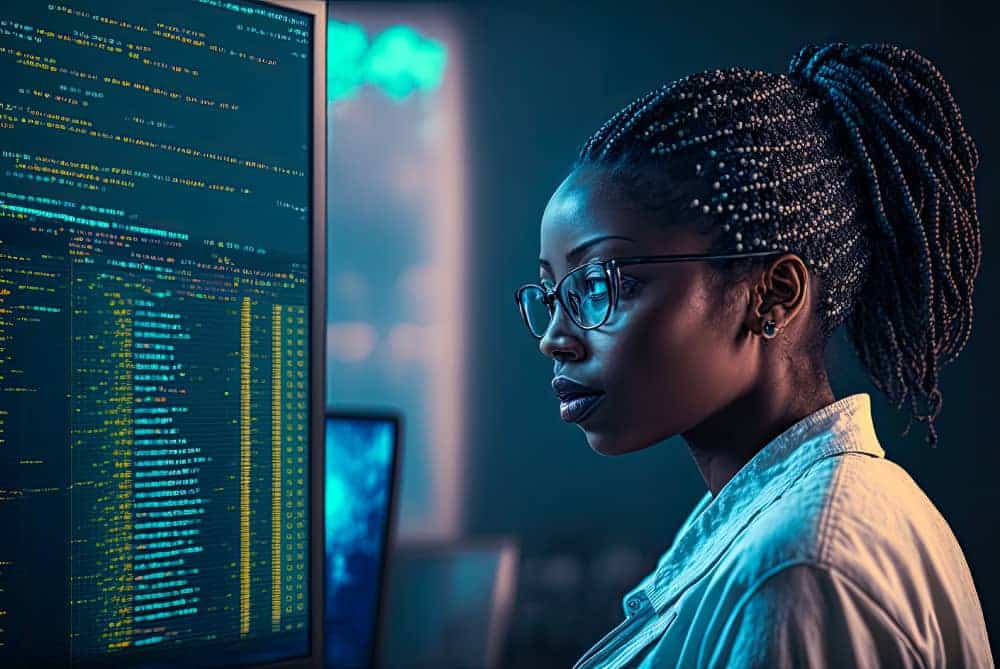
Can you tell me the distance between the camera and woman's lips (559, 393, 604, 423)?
0.86 metres

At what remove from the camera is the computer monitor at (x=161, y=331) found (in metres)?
0.87

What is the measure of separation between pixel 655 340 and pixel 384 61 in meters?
1.25

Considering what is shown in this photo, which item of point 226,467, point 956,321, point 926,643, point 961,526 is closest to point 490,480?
point 961,526

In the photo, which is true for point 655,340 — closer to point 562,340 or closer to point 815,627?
point 562,340

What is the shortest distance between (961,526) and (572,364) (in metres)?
1.14

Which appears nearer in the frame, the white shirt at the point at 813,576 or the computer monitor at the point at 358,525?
the white shirt at the point at 813,576

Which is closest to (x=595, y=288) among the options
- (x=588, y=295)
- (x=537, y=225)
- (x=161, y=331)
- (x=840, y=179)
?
(x=588, y=295)

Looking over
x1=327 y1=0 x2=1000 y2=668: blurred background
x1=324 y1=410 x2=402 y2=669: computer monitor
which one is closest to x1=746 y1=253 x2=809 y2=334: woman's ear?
x1=324 y1=410 x2=402 y2=669: computer monitor

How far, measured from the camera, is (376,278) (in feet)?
6.19

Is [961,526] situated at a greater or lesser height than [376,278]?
lesser

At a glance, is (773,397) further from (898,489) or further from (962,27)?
(962,27)

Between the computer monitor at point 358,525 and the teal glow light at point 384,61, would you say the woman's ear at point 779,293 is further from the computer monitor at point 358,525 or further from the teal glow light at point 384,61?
the teal glow light at point 384,61

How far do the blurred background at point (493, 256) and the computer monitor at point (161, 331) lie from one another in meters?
0.79

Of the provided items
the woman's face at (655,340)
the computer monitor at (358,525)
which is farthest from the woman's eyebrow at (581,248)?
the computer monitor at (358,525)
